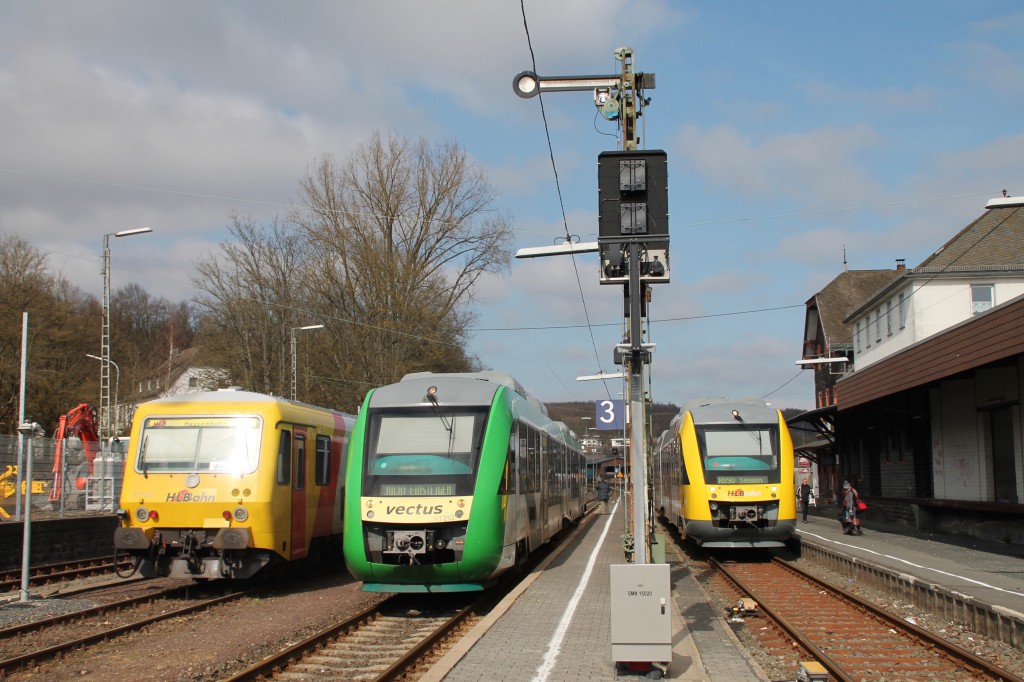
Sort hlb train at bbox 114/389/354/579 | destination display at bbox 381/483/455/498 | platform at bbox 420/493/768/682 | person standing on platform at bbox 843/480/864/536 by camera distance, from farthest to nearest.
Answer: person standing on platform at bbox 843/480/864/536 → hlb train at bbox 114/389/354/579 → destination display at bbox 381/483/455/498 → platform at bbox 420/493/768/682

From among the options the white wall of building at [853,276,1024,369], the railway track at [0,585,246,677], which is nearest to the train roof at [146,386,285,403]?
the railway track at [0,585,246,677]

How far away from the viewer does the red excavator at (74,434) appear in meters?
22.1

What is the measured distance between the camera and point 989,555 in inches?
713

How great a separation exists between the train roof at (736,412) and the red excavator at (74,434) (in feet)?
47.4

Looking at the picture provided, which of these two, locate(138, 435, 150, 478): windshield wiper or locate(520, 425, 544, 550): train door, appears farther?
locate(520, 425, 544, 550): train door

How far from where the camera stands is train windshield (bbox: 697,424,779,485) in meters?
18.4

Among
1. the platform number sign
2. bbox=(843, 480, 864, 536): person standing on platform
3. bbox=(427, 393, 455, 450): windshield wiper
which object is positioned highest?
the platform number sign

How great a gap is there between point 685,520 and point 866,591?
15.9 ft

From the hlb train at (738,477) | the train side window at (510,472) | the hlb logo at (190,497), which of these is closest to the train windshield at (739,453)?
the hlb train at (738,477)

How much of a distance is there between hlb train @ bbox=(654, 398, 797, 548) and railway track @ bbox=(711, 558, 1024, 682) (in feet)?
8.20

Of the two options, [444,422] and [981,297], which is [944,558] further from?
[981,297]

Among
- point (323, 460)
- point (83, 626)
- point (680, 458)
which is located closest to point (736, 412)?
point (680, 458)

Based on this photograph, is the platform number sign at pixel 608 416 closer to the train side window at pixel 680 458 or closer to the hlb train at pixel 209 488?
the train side window at pixel 680 458

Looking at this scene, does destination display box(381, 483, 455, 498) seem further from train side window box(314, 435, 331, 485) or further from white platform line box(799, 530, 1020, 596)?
white platform line box(799, 530, 1020, 596)
